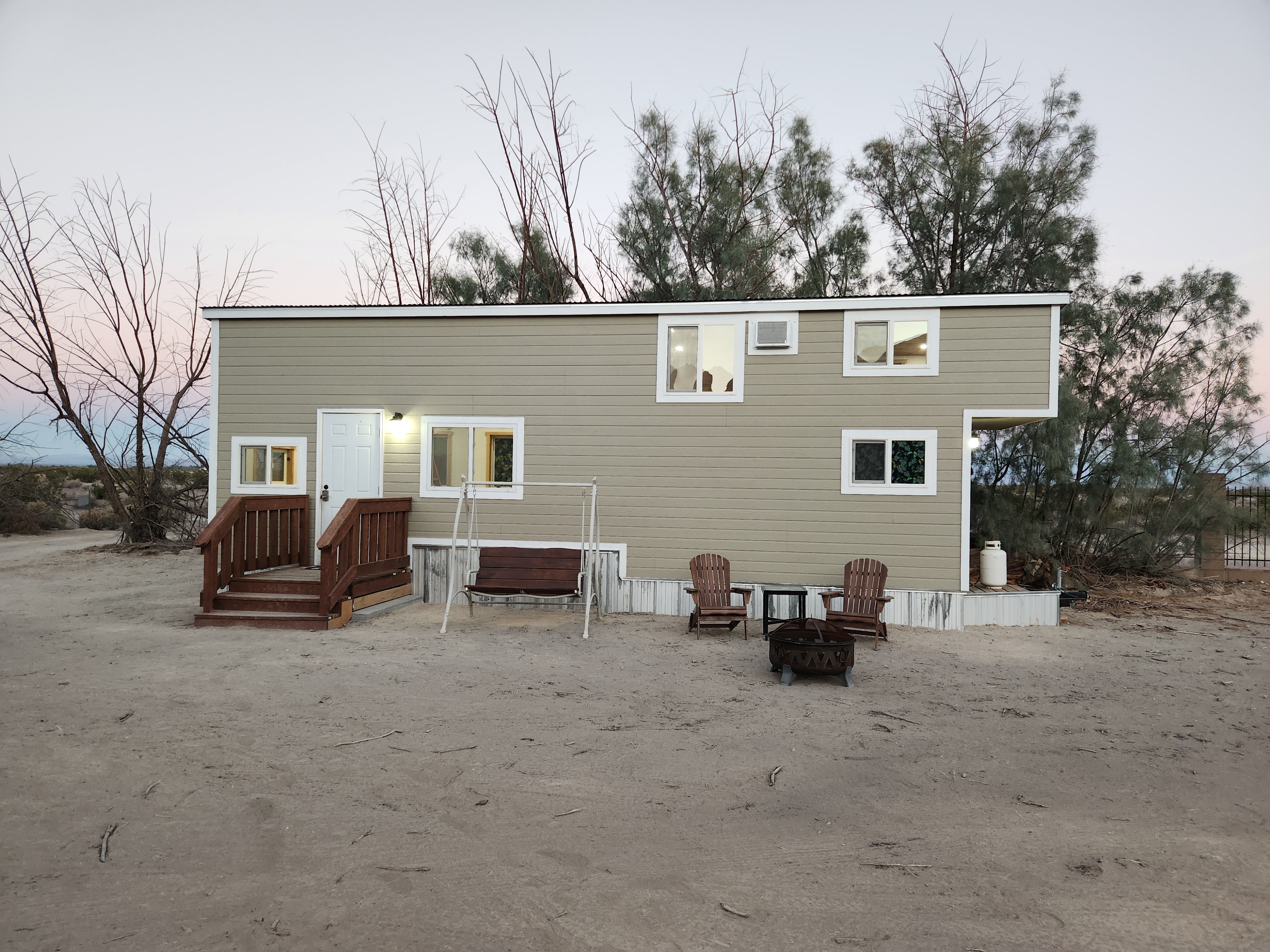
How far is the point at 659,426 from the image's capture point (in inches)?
378

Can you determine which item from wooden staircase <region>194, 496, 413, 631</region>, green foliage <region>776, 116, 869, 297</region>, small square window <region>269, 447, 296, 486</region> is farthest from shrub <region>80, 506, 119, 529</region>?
green foliage <region>776, 116, 869, 297</region>

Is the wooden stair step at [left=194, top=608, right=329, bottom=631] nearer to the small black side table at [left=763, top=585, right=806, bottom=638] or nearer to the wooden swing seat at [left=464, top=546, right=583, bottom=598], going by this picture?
the wooden swing seat at [left=464, top=546, right=583, bottom=598]

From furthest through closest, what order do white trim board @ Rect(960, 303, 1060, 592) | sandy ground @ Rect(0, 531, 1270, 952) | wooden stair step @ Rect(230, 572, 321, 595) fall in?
white trim board @ Rect(960, 303, 1060, 592), wooden stair step @ Rect(230, 572, 321, 595), sandy ground @ Rect(0, 531, 1270, 952)

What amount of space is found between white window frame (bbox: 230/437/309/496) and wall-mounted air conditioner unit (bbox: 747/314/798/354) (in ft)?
21.0

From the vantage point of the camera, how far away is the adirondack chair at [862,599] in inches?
320

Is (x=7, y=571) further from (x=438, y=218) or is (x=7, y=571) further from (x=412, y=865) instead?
(x=412, y=865)

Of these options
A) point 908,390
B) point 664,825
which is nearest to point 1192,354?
point 908,390

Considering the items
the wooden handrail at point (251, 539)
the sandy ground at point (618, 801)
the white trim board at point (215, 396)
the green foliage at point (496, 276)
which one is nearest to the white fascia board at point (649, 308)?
the white trim board at point (215, 396)

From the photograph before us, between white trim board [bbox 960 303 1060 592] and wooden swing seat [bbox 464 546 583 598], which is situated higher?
white trim board [bbox 960 303 1060 592]

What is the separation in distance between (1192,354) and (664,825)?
13618mm

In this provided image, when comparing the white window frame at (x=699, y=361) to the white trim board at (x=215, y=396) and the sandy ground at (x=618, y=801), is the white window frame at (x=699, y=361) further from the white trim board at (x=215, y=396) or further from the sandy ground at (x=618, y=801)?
the white trim board at (x=215, y=396)

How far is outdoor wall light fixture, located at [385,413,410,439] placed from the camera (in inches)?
395

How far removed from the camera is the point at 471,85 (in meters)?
15.4

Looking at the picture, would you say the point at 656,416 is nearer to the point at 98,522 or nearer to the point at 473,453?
the point at 473,453
